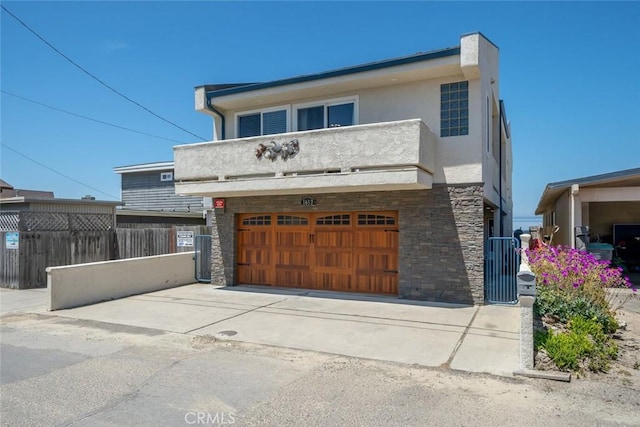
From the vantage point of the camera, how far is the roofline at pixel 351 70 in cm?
1045

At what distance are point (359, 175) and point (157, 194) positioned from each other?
18.4 metres

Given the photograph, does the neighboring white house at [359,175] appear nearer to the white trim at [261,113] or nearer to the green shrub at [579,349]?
the white trim at [261,113]

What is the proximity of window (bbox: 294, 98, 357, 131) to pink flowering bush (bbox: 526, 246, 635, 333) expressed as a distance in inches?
239

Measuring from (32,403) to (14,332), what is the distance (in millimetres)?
4467

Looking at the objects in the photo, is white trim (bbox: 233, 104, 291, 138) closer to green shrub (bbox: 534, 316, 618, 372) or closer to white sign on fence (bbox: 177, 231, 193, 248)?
white sign on fence (bbox: 177, 231, 193, 248)

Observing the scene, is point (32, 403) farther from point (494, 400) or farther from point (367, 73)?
point (367, 73)

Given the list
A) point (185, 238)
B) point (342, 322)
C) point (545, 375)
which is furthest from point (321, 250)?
point (545, 375)

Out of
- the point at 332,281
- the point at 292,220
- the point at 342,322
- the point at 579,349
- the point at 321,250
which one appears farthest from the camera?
the point at 292,220

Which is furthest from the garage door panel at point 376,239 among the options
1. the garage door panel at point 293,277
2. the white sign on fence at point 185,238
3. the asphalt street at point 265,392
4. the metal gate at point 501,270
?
the white sign on fence at point 185,238

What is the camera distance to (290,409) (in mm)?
4766

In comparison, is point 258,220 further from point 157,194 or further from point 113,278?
point 157,194

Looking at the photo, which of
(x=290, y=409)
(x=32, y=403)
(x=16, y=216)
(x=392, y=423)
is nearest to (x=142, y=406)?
(x=32, y=403)

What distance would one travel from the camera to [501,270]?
1083 cm

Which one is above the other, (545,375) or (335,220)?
(335,220)
